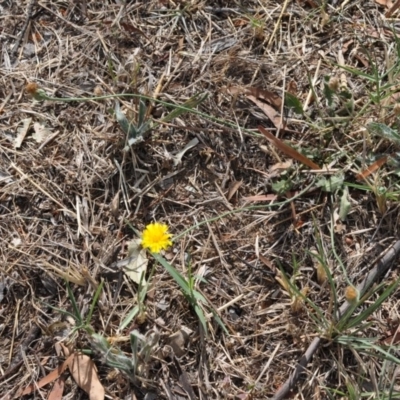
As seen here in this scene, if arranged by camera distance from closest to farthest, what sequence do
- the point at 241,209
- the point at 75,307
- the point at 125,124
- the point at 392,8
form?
the point at 75,307 < the point at 241,209 < the point at 125,124 < the point at 392,8

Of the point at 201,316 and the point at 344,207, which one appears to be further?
the point at 344,207

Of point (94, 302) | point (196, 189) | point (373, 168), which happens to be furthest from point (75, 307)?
point (373, 168)

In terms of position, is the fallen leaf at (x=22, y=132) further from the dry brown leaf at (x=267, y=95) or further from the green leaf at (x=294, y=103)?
the green leaf at (x=294, y=103)

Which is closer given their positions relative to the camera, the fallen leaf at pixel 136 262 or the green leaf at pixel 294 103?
the fallen leaf at pixel 136 262

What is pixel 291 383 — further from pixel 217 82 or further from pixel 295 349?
pixel 217 82

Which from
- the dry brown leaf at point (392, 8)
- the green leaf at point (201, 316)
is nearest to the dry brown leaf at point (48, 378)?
the green leaf at point (201, 316)

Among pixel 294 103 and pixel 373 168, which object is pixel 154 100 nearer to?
pixel 294 103
